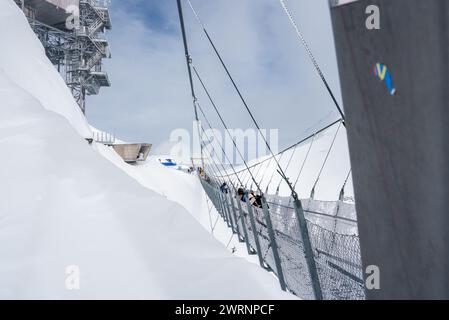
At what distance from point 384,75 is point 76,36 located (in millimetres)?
28506

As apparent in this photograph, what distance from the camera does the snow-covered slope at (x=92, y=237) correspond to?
1954 millimetres

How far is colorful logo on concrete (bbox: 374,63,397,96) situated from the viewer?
1.02 metres

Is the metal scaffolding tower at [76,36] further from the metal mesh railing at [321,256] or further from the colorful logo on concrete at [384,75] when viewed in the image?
the colorful logo on concrete at [384,75]

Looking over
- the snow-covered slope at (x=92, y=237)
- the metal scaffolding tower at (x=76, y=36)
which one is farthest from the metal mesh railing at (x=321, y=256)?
the metal scaffolding tower at (x=76, y=36)

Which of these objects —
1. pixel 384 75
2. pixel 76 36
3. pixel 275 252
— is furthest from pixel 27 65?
pixel 76 36

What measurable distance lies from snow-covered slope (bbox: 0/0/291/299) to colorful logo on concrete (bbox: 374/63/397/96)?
4.84ft

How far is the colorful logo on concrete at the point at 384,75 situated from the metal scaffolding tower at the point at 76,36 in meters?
27.2

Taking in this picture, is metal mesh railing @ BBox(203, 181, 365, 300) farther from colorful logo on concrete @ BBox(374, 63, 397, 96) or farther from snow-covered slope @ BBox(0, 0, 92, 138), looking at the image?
snow-covered slope @ BBox(0, 0, 92, 138)

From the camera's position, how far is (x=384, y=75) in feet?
3.40

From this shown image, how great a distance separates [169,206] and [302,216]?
130cm

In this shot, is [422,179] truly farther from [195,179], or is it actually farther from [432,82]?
[195,179]

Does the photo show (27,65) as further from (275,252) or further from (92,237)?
(275,252)
